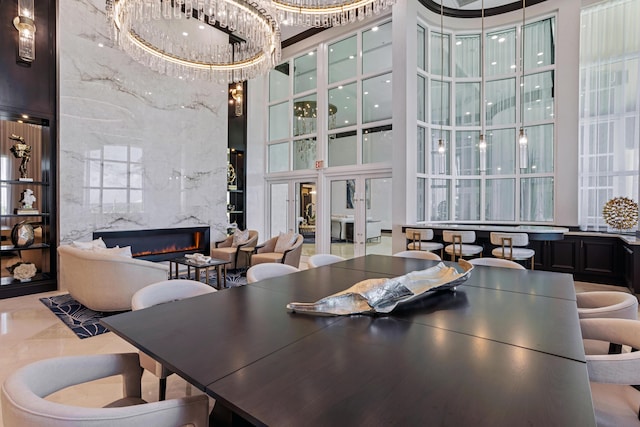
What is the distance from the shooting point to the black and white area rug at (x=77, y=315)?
354 cm

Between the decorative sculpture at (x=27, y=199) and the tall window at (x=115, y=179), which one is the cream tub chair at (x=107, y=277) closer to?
the decorative sculpture at (x=27, y=199)

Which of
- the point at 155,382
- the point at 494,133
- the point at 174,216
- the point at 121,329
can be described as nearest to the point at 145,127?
the point at 174,216

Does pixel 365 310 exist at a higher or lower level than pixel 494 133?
lower

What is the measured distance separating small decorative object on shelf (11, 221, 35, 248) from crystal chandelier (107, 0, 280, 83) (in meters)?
3.23

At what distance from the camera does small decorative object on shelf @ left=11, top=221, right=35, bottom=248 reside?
16.6 ft

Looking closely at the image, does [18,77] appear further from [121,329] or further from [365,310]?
[365,310]

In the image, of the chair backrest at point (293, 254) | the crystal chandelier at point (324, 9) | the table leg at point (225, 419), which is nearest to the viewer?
the table leg at point (225, 419)

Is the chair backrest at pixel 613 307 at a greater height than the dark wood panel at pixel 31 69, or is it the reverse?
the dark wood panel at pixel 31 69

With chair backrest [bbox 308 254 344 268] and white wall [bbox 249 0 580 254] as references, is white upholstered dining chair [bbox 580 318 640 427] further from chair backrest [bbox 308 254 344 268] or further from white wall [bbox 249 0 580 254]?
white wall [bbox 249 0 580 254]

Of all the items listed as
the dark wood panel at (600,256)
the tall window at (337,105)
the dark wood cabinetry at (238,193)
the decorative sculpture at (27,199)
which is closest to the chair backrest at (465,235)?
the dark wood panel at (600,256)

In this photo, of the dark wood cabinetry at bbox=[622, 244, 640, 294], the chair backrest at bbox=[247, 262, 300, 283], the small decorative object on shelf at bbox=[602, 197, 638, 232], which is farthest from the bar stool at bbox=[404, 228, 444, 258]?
the chair backrest at bbox=[247, 262, 300, 283]

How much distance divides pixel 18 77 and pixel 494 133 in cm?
848

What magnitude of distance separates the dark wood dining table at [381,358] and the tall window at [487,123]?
5.45m

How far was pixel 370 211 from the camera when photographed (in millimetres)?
7312
